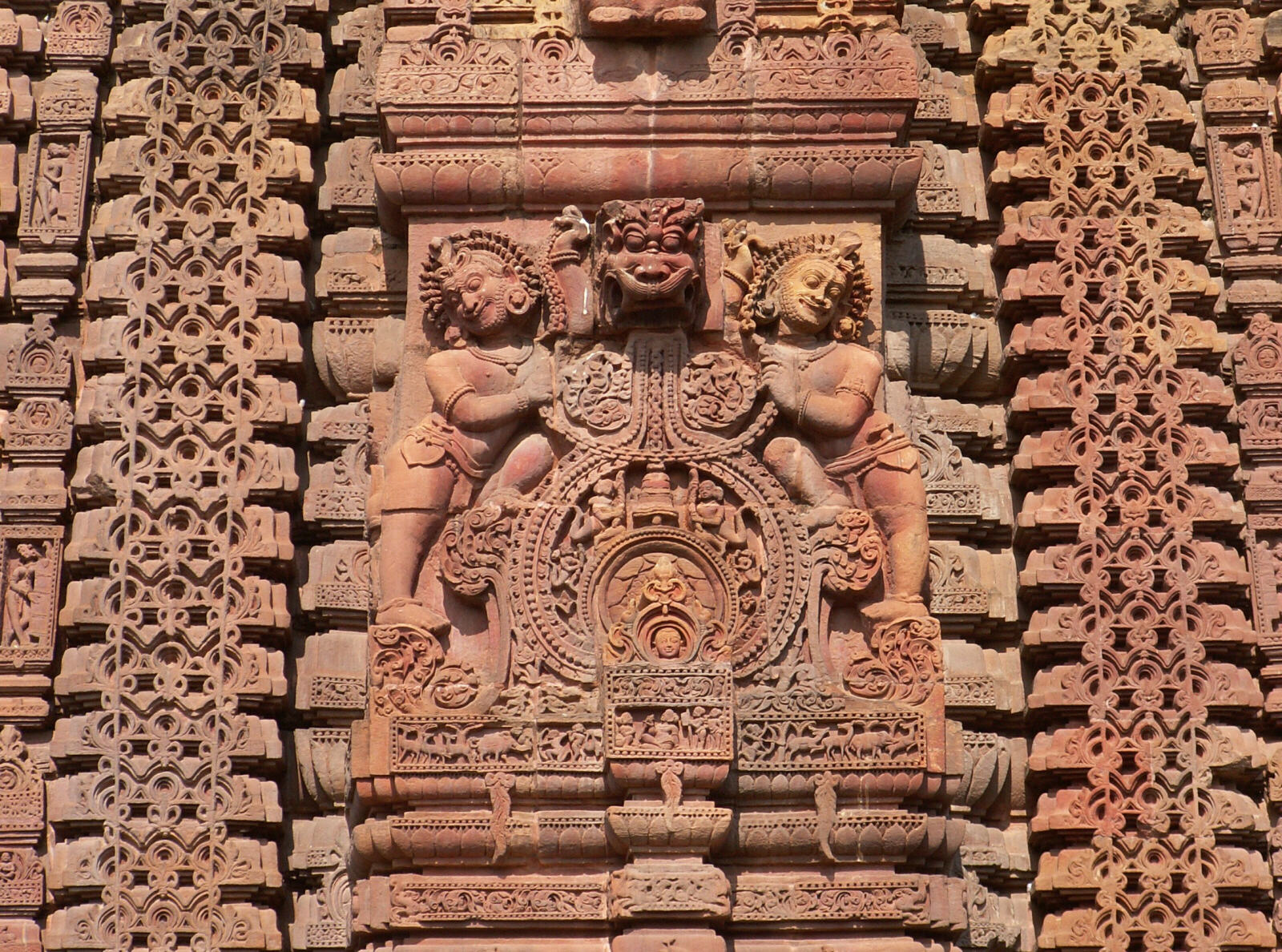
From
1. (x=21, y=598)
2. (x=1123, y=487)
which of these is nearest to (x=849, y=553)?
(x=1123, y=487)

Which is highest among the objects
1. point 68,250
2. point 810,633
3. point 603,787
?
point 68,250

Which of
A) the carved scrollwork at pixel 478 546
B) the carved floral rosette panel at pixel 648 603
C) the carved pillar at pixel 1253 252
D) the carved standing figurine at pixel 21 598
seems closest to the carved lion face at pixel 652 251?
the carved floral rosette panel at pixel 648 603

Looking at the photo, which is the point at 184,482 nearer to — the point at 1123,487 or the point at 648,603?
the point at 648,603

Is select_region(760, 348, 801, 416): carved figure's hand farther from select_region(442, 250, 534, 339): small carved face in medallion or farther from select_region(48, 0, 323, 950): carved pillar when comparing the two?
select_region(48, 0, 323, 950): carved pillar

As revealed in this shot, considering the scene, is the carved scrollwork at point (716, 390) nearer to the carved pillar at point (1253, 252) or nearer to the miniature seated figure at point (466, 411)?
the miniature seated figure at point (466, 411)

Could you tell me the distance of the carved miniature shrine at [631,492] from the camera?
31.3 ft

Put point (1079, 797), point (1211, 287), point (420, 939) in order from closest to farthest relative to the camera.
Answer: point (420, 939) → point (1079, 797) → point (1211, 287)

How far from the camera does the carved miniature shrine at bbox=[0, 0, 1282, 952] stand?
9531 mm

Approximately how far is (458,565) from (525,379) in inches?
33.9

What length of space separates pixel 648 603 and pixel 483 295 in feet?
5.02

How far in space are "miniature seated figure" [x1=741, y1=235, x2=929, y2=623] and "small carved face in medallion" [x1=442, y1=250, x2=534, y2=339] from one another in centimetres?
99

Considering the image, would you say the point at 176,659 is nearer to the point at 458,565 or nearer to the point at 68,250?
the point at 458,565

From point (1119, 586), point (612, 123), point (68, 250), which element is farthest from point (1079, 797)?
point (68, 250)

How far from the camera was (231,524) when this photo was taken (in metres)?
10.3
